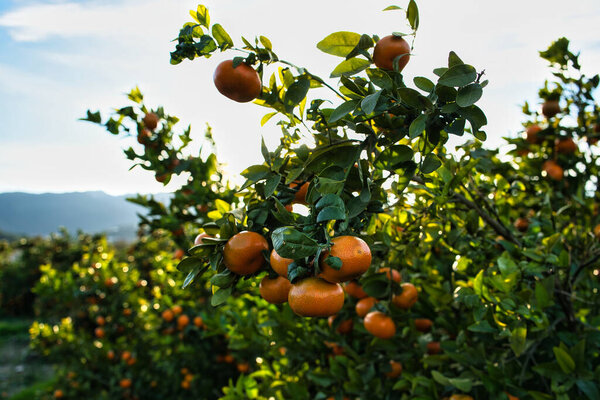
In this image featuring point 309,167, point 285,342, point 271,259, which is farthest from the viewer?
point 285,342

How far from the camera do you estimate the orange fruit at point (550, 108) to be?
2635 mm

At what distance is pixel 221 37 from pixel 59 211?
264ft

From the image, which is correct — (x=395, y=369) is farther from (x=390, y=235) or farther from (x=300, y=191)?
(x=300, y=191)

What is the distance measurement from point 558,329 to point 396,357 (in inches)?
29.4

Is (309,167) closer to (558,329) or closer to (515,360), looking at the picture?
(515,360)

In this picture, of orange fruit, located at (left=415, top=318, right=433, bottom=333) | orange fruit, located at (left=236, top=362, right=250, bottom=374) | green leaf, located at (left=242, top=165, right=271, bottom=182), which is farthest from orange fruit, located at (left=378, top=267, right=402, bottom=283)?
orange fruit, located at (left=236, top=362, right=250, bottom=374)

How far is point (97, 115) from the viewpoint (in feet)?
5.65

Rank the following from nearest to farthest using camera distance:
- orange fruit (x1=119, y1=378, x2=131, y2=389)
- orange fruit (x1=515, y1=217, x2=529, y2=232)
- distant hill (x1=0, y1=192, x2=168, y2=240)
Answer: orange fruit (x1=515, y1=217, x2=529, y2=232) → orange fruit (x1=119, y1=378, x2=131, y2=389) → distant hill (x1=0, y1=192, x2=168, y2=240)

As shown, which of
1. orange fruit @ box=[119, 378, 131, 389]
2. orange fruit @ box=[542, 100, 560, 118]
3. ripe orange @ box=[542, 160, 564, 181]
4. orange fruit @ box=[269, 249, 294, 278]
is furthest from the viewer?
orange fruit @ box=[119, 378, 131, 389]

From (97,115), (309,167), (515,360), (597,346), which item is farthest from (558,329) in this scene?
(97,115)

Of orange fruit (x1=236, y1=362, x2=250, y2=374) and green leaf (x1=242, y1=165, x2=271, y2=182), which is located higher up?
green leaf (x1=242, y1=165, x2=271, y2=182)

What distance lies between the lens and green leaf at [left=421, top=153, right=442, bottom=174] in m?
0.88

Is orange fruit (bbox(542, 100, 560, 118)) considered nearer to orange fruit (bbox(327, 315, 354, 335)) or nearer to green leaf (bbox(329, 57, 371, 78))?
orange fruit (bbox(327, 315, 354, 335))

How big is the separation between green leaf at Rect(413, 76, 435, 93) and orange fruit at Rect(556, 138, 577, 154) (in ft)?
7.32
